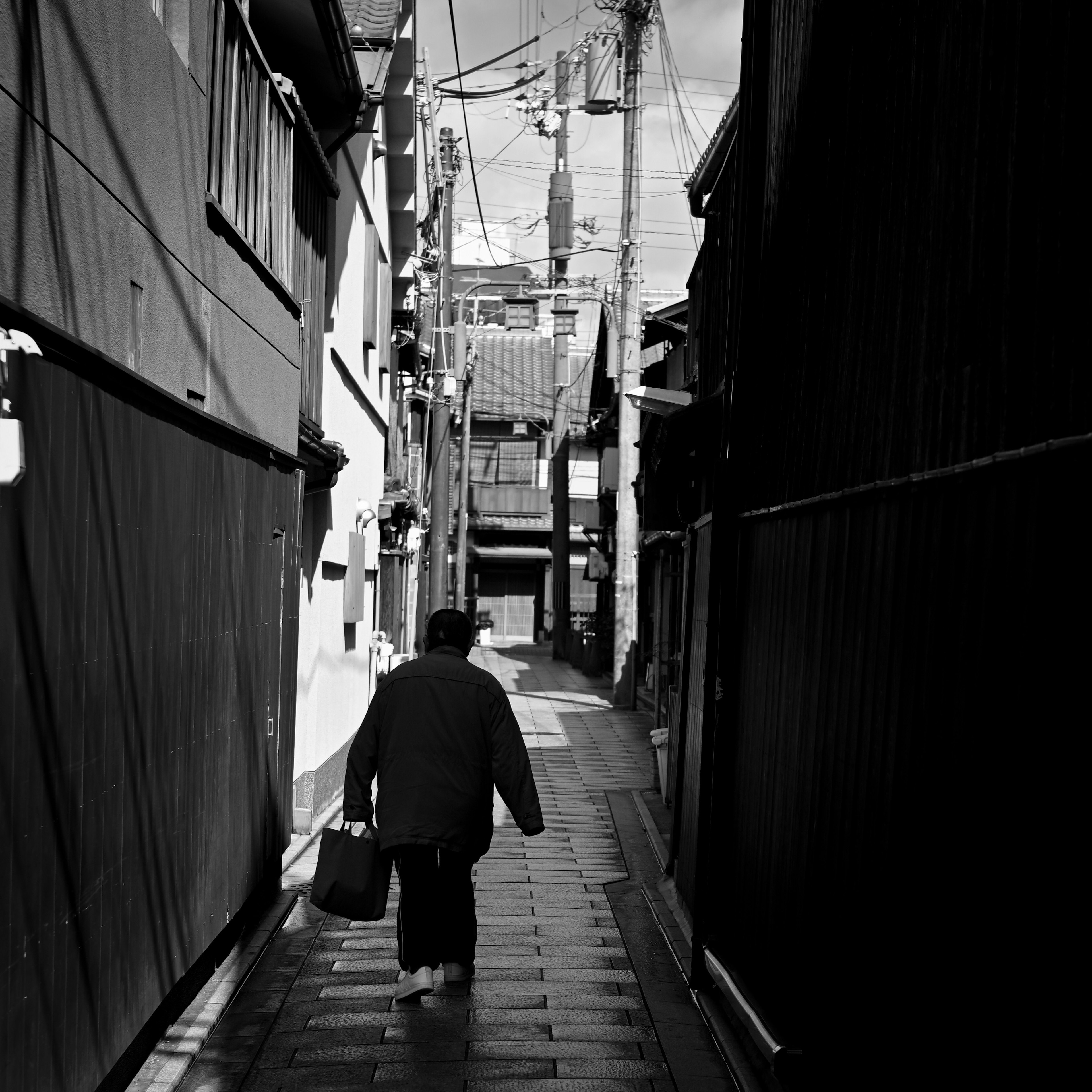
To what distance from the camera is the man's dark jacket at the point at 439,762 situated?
6.67 meters

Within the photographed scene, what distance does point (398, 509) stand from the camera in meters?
21.2

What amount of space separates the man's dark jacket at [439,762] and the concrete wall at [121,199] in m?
2.13

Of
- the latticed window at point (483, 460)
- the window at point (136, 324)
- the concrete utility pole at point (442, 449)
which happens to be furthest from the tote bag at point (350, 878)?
the latticed window at point (483, 460)

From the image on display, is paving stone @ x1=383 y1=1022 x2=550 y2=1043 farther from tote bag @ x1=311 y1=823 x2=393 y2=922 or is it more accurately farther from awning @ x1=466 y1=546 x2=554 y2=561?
awning @ x1=466 y1=546 x2=554 y2=561

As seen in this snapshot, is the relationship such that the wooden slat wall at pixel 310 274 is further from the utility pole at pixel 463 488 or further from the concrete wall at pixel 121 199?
the utility pole at pixel 463 488

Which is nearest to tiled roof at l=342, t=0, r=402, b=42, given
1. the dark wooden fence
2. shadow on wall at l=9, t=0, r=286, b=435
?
shadow on wall at l=9, t=0, r=286, b=435

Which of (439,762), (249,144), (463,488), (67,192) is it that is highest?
(249,144)

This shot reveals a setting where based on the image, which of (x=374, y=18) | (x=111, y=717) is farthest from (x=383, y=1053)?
(x=374, y=18)

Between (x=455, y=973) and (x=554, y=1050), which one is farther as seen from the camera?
(x=455, y=973)

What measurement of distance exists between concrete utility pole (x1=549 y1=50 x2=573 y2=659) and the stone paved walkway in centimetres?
2673

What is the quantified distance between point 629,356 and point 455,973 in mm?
16112

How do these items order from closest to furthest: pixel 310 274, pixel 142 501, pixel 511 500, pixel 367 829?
pixel 142 501 < pixel 367 829 < pixel 310 274 < pixel 511 500

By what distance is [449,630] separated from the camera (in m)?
7.18

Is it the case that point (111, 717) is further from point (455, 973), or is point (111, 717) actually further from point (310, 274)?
point (310, 274)
